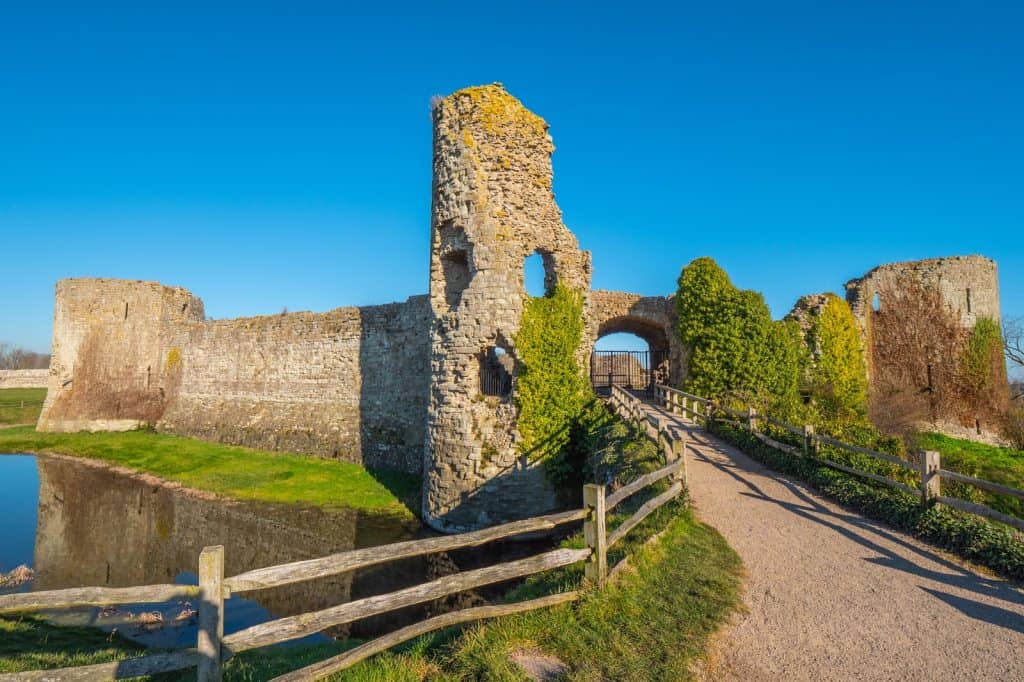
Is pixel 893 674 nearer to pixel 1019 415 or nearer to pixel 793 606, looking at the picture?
pixel 793 606

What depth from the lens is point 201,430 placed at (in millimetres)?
26438

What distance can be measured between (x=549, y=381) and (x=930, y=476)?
25.5 feet

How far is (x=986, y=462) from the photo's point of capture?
17.4 metres

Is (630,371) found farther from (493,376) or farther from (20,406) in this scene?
(20,406)

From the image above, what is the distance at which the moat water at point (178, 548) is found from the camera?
30.9ft

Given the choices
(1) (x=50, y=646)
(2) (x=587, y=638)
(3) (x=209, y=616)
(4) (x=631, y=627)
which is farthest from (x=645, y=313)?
(3) (x=209, y=616)

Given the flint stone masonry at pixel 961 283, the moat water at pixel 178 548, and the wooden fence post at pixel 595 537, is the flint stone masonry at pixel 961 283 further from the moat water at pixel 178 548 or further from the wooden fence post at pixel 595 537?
the wooden fence post at pixel 595 537

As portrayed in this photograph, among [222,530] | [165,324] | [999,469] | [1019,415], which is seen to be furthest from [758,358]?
[165,324]

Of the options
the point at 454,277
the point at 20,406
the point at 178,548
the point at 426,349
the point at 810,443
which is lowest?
the point at 178,548

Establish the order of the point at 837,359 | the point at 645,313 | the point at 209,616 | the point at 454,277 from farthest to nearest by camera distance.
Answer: the point at 645,313 → the point at 837,359 → the point at 454,277 → the point at 209,616

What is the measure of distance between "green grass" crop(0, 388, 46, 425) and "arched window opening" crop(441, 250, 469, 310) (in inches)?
1324

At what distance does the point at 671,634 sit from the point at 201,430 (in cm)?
2715

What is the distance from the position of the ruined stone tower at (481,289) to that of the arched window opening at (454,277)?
62 millimetres

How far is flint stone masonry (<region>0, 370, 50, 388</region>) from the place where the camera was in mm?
52781
